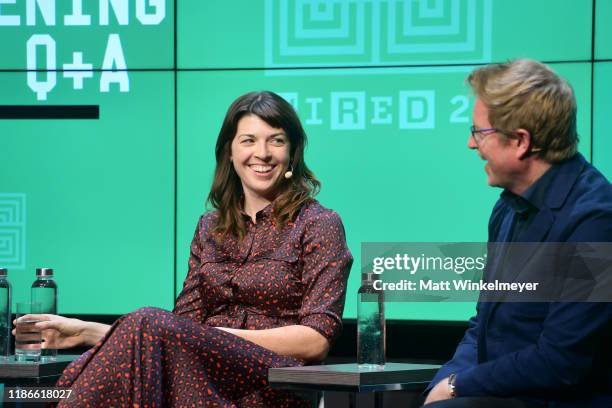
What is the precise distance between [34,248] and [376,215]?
1.66 metres

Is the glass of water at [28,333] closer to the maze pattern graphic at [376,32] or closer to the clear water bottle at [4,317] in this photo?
the clear water bottle at [4,317]

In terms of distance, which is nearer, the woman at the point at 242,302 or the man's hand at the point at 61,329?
the woman at the point at 242,302

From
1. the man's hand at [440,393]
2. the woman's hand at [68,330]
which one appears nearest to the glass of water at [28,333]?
the woman's hand at [68,330]

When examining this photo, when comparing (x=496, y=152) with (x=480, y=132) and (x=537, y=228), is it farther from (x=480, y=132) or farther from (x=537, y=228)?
(x=537, y=228)

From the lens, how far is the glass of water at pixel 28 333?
315 cm

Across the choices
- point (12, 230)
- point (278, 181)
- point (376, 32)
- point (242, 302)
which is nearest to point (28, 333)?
point (242, 302)

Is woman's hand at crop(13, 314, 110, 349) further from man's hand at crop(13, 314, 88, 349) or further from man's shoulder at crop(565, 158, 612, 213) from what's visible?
man's shoulder at crop(565, 158, 612, 213)

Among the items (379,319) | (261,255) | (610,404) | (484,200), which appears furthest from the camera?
(484,200)

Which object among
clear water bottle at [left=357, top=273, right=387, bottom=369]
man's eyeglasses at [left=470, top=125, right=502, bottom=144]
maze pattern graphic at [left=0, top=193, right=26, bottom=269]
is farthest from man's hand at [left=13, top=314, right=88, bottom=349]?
maze pattern graphic at [left=0, top=193, right=26, bottom=269]

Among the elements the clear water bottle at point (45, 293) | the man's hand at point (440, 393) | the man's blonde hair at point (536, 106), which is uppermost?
the man's blonde hair at point (536, 106)

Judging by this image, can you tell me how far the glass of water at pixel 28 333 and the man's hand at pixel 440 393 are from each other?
1348 mm

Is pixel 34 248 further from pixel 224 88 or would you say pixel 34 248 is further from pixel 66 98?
pixel 224 88

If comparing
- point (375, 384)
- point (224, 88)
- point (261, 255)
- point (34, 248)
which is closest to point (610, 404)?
point (375, 384)

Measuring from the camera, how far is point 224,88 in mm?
4699
